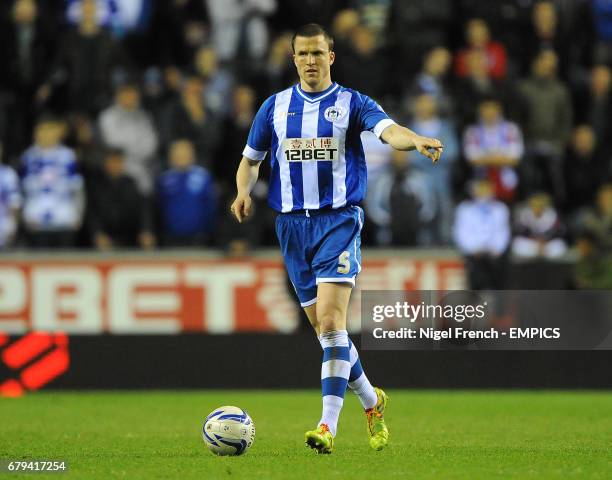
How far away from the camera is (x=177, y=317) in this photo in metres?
15.0

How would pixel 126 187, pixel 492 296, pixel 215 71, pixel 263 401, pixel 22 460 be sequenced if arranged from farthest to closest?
pixel 215 71 < pixel 126 187 < pixel 492 296 < pixel 263 401 < pixel 22 460

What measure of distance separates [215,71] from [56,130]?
2412mm

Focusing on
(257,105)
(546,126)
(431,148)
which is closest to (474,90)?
(546,126)

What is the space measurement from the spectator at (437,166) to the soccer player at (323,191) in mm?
7165

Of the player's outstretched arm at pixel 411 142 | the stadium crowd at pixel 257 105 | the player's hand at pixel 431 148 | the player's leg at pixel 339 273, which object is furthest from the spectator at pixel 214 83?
the player's hand at pixel 431 148

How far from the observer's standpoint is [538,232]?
50.3 ft

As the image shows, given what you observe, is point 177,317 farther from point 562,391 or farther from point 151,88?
point 562,391

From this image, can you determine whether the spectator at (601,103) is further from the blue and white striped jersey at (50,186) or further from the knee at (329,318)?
the knee at (329,318)

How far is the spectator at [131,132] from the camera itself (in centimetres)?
1531

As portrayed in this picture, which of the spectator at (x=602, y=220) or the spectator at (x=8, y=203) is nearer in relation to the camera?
the spectator at (x=8, y=203)

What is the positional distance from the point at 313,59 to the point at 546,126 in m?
8.87

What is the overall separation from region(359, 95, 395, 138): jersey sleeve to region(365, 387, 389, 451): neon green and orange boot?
173 centimetres

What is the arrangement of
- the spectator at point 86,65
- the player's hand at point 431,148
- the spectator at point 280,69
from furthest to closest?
the spectator at point 280,69 → the spectator at point 86,65 → the player's hand at point 431,148

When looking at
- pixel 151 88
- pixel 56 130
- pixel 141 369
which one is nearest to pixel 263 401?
pixel 141 369
